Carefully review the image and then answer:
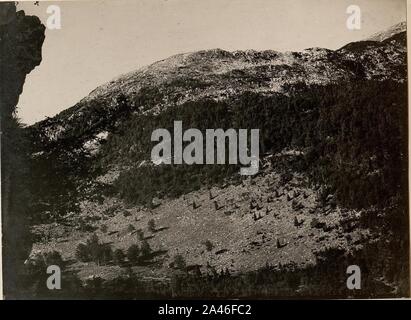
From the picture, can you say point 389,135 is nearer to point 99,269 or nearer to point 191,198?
point 191,198

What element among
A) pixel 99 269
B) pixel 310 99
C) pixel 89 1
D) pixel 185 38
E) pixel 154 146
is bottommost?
pixel 99 269

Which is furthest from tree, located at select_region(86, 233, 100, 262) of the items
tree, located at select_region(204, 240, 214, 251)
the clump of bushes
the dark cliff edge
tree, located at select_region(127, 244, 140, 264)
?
tree, located at select_region(204, 240, 214, 251)

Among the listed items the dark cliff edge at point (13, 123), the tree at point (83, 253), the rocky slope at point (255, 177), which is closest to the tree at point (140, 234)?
the rocky slope at point (255, 177)

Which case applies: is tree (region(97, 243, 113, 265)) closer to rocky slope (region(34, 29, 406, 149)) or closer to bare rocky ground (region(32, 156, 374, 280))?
bare rocky ground (region(32, 156, 374, 280))

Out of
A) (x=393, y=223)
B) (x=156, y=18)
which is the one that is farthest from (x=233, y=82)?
(x=393, y=223)

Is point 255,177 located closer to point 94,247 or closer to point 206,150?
point 206,150

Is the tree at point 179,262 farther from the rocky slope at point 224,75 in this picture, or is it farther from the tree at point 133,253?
Answer: the rocky slope at point 224,75
